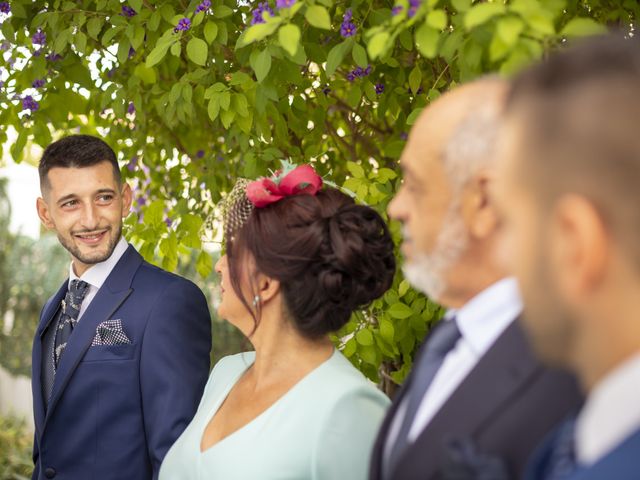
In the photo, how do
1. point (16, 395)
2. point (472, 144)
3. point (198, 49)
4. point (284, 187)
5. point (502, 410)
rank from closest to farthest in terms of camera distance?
point (502, 410) → point (472, 144) → point (284, 187) → point (198, 49) → point (16, 395)

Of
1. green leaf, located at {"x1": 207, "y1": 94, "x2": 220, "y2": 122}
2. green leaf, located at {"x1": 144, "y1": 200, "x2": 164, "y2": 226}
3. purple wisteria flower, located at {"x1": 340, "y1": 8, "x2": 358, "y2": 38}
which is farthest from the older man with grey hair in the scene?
green leaf, located at {"x1": 144, "y1": 200, "x2": 164, "y2": 226}

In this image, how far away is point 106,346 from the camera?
3100mm

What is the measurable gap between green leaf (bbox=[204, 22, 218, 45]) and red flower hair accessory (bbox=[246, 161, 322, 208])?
2.43ft

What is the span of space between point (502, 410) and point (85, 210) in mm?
2108

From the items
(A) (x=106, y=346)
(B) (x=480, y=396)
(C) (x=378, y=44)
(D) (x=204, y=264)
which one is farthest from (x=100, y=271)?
(B) (x=480, y=396)

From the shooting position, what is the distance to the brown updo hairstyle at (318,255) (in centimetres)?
224

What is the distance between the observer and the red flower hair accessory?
2297mm

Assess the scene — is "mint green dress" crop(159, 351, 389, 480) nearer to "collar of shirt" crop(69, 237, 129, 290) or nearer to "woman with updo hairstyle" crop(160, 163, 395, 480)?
Answer: "woman with updo hairstyle" crop(160, 163, 395, 480)

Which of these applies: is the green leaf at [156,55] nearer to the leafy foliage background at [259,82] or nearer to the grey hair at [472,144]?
the leafy foliage background at [259,82]

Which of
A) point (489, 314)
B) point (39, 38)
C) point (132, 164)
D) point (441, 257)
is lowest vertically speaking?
point (489, 314)

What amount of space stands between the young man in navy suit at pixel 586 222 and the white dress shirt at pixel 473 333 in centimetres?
42

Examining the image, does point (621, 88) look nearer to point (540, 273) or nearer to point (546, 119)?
point (546, 119)

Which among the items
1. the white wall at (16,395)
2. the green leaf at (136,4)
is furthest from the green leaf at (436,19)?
the white wall at (16,395)

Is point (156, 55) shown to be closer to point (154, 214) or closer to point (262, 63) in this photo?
point (262, 63)
